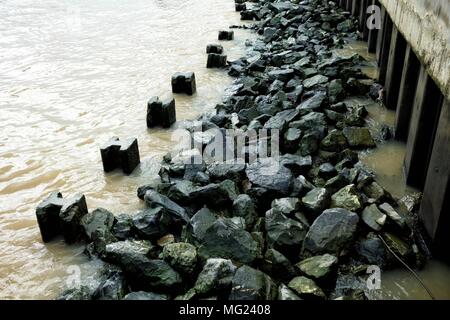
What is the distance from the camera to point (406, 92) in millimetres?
4906

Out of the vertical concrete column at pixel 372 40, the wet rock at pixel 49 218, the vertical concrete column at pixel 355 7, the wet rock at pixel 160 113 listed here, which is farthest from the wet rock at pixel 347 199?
the vertical concrete column at pixel 355 7

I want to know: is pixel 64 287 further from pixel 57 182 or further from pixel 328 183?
pixel 328 183

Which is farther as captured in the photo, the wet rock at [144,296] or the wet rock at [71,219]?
the wet rock at [71,219]

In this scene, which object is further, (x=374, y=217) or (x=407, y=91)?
(x=407, y=91)

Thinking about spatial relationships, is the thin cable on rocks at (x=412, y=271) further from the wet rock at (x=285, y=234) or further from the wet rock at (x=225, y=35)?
the wet rock at (x=225, y=35)

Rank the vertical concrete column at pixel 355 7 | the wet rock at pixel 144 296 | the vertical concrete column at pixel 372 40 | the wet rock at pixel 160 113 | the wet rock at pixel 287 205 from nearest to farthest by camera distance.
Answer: the wet rock at pixel 144 296 → the wet rock at pixel 287 205 → the wet rock at pixel 160 113 → the vertical concrete column at pixel 372 40 → the vertical concrete column at pixel 355 7

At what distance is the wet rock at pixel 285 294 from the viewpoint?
2.90 m

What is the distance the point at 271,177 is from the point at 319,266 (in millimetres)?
1253

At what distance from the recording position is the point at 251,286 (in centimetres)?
290

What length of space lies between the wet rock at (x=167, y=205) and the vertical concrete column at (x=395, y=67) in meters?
3.65

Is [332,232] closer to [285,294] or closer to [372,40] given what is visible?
[285,294]

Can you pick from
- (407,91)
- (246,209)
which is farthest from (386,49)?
(246,209)

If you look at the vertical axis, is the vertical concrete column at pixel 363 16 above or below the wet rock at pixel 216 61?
above

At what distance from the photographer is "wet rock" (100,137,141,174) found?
192 inches
